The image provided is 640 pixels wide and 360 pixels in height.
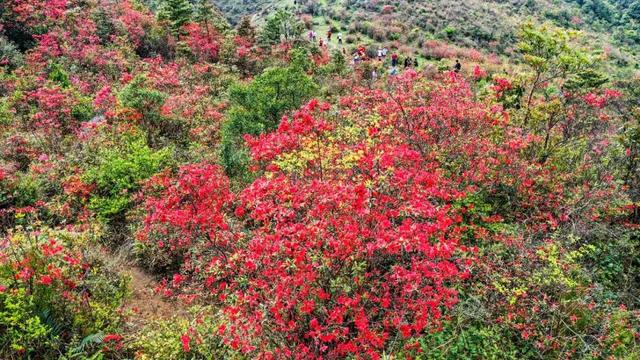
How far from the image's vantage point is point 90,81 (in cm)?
2123

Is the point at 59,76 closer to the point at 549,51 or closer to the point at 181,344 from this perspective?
the point at 181,344

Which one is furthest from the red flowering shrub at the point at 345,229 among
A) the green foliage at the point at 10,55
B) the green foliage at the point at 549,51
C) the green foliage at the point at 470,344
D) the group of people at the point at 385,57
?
the group of people at the point at 385,57

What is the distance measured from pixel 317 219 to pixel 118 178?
7.02 metres

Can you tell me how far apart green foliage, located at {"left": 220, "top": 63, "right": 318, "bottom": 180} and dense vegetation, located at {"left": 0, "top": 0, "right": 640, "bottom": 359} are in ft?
0.27

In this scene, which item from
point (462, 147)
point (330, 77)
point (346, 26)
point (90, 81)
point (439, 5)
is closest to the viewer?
point (462, 147)

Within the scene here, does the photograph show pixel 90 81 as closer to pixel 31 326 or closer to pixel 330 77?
pixel 330 77

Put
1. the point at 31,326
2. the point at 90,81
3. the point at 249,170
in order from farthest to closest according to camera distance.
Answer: the point at 90,81, the point at 249,170, the point at 31,326

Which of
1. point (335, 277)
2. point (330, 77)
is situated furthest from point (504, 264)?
point (330, 77)

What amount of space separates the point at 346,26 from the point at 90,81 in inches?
1077

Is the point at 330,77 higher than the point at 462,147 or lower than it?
lower

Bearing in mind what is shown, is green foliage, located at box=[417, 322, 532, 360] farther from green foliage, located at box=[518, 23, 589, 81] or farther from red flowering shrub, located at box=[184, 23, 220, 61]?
red flowering shrub, located at box=[184, 23, 220, 61]

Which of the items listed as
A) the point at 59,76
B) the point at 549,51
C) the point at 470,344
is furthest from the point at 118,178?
the point at 549,51

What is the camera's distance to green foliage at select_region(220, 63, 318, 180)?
613 inches

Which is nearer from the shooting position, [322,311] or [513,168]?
[322,311]
